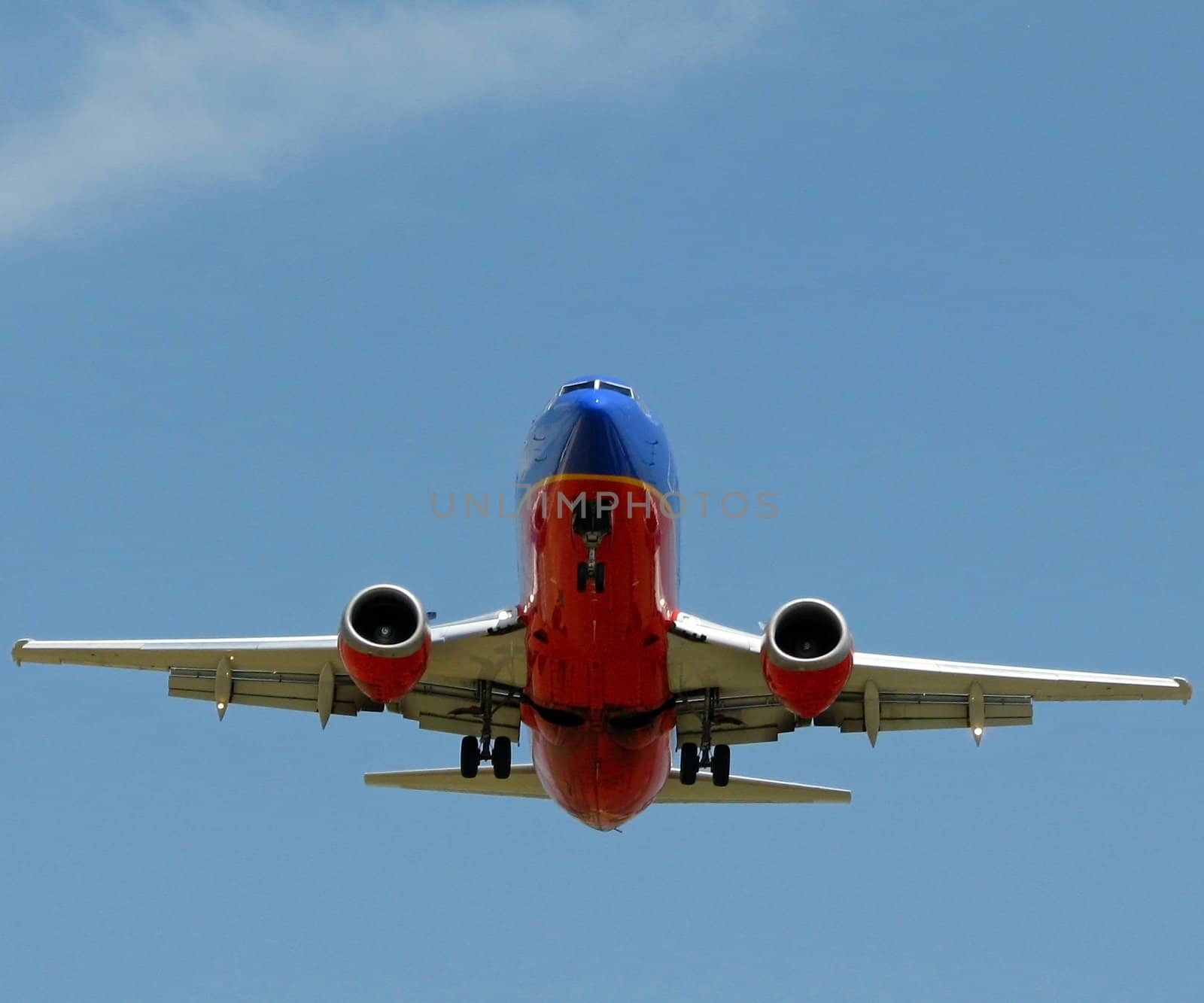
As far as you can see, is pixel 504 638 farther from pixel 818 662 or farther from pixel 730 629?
pixel 818 662

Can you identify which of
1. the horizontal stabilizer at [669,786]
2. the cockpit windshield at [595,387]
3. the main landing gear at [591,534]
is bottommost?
the horizontal stabilizer at [669,786]

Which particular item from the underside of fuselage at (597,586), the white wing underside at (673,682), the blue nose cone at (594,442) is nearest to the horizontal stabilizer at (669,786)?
the white wing underside at (673,682)

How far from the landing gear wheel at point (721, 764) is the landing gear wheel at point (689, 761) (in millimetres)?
452

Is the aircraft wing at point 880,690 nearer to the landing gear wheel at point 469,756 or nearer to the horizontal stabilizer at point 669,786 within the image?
the horizontal stabilizer at point 669,786

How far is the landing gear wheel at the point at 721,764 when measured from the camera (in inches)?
1119

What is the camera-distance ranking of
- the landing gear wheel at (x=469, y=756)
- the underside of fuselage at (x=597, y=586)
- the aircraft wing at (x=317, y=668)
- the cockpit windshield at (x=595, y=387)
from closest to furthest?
1. the underside of fuselage at (x=597, y=586)
2. the cockpit windshield at (x=595, y=387)
3. the aircraft wing at (x=317, y=668)
4. the landing gear wheel at (x=469, y=756)

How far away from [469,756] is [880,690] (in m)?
6.41

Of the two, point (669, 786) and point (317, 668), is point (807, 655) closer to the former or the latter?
point (669, 786)

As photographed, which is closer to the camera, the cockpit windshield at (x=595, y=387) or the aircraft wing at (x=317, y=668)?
the cockpit windshield at (x=595, y=387)

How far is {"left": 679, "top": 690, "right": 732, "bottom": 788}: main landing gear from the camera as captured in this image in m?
27.4

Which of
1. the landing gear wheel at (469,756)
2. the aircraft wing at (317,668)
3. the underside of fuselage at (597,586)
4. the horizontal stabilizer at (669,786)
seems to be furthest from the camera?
the horizontal stabilizer at (669,786)

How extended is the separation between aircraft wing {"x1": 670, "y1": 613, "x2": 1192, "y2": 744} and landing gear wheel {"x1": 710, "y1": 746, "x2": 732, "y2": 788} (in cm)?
22

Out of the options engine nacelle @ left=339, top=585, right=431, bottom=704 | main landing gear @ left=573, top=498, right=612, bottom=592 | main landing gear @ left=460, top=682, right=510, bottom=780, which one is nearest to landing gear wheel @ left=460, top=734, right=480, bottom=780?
main landing gear @ left=460, top=682, right=510, bottom=780

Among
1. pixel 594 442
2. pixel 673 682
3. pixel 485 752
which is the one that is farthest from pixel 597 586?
pixel 485 752
